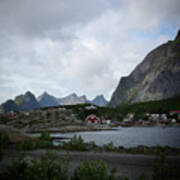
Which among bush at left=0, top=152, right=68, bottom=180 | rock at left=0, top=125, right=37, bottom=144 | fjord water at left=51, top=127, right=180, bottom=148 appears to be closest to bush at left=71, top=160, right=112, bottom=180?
bush at left=0, top=152, right=68, bottom=180

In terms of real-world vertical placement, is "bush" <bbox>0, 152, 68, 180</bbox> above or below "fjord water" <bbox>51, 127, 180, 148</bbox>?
above

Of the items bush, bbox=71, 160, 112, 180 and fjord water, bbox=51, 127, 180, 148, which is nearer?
bush, bbox=71, 160, 112, 180

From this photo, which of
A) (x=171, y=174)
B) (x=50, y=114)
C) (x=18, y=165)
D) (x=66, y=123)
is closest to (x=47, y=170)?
(x=18, y=165)

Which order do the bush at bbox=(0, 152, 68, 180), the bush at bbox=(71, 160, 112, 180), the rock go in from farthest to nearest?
the rock
the bush at bbox=(0, 152, 68, 180)
the bush at bbox=(71, 160, 112, 180)

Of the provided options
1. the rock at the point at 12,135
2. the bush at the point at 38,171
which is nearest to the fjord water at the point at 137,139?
the rock at the point at 12,135

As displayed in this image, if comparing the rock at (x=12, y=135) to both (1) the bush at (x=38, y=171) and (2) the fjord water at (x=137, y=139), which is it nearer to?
(2) the fjord water at (x=137, y=139)

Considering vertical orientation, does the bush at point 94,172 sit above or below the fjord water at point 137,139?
above

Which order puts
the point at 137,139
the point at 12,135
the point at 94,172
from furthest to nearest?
the point at 137,139, the point at 12,135, the point at 94,172

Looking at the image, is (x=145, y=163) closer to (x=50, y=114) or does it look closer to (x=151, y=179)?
(x=151, y=179)

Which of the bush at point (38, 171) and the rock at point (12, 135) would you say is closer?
the bush at point (38, 171)

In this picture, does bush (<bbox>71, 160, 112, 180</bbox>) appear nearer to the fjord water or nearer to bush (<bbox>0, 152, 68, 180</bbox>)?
bush (<bbox>0, 152, 68, 180</bbox>)

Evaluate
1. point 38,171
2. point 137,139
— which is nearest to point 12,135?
point 38,171

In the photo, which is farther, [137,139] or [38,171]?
[137,139]

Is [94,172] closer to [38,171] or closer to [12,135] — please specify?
[38,171]
